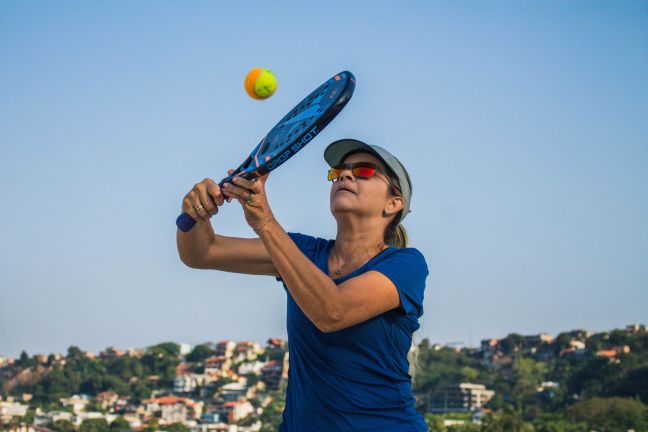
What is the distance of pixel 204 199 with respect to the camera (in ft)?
15.4

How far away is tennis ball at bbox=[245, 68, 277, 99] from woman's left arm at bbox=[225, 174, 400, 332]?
131 cm

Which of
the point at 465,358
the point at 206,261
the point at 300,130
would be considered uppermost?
the point at 465,358

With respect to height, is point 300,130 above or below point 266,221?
above

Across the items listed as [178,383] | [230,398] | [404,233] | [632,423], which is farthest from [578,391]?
[404,233]

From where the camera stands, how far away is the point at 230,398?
138 metres

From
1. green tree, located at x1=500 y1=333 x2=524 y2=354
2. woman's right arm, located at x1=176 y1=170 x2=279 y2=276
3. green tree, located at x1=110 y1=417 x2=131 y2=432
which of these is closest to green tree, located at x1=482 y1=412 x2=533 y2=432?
green tree, located at x1=110 y1=417 x2=131 y2=432

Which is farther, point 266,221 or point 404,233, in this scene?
point 404,233

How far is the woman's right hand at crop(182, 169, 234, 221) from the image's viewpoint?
183 inches

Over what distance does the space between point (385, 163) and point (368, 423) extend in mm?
1202

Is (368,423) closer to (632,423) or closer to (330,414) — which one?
(330,414)

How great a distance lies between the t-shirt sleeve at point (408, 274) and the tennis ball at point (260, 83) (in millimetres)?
1339

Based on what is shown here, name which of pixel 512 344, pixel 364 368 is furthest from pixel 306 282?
pixel 512 344

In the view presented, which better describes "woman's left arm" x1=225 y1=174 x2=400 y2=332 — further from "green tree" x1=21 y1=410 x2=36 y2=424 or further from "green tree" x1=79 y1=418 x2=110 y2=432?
"green tree" x1=21 y1=410 x2=36 y2=424

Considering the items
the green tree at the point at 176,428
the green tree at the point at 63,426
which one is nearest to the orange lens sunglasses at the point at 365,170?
the green tree at the point at 63,426
